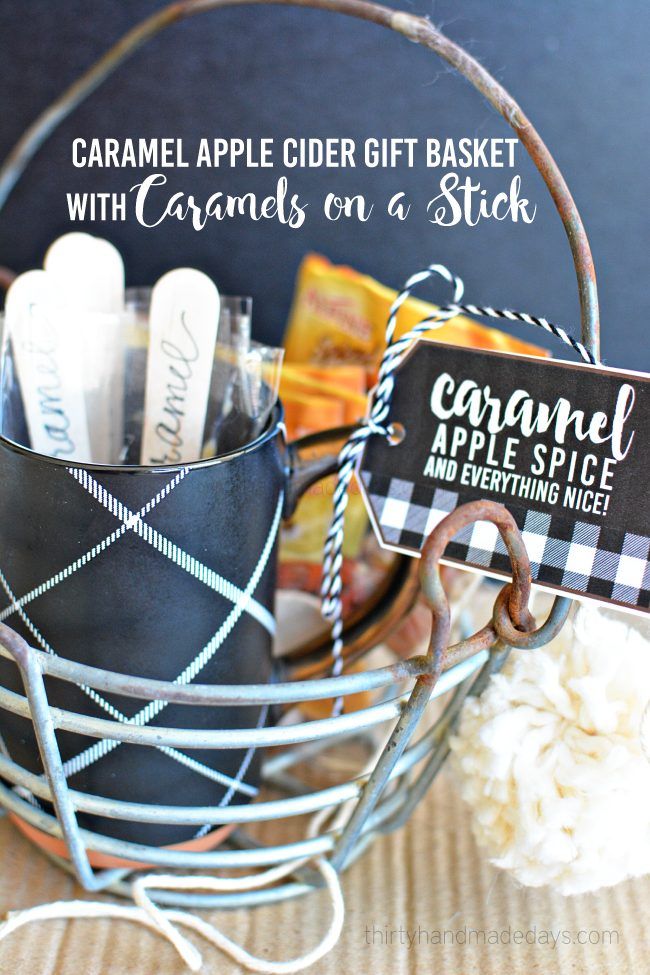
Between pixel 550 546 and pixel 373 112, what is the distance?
324 millimetres

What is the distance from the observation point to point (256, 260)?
55cm

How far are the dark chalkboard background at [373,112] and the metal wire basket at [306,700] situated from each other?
5.3 inches

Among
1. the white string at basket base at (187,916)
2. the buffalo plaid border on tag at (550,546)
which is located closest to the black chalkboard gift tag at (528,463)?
the buffalo plaid border on tag at (550,546)

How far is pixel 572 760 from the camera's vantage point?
30 centimetres

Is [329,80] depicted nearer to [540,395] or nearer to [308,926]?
[540,395]

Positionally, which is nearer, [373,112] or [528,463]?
[528,463]

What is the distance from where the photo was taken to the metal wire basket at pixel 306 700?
25 cm

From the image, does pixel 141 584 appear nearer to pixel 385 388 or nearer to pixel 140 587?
pixel 140 587

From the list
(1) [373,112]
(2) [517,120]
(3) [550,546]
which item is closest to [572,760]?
(3) [550,546]

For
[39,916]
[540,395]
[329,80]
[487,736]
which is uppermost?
[329,80]

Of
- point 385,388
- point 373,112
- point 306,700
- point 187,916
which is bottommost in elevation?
point 187,916

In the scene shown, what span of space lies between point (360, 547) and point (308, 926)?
20 centimetres

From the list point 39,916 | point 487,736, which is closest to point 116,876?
point 39,916

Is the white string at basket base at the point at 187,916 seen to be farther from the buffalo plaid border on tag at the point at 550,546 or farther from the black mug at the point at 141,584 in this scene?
the buffalo plaid border on tag at the point at 550,546
